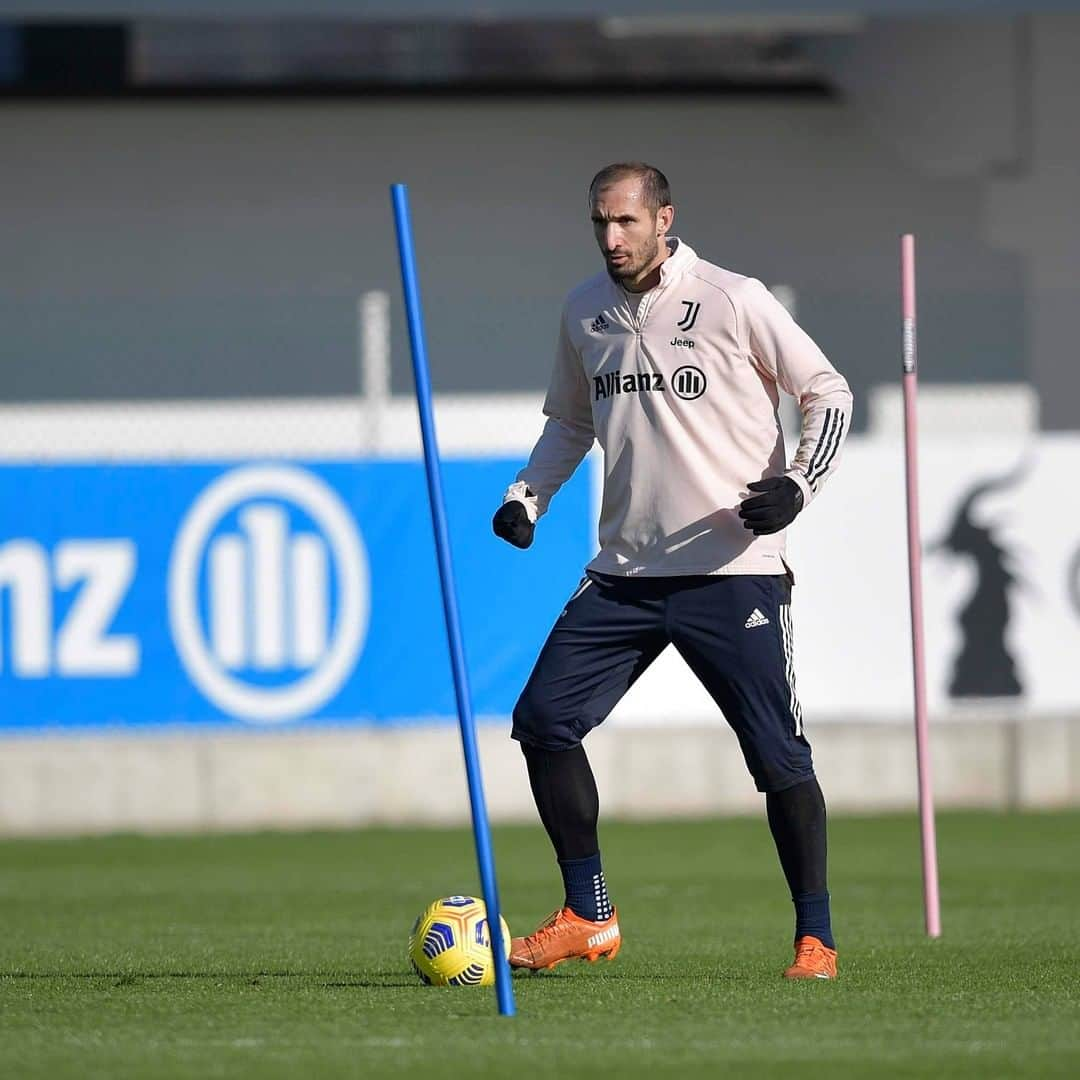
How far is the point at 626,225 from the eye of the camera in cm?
669

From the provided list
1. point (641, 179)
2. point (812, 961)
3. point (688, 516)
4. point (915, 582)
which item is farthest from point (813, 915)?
point (641, 179)

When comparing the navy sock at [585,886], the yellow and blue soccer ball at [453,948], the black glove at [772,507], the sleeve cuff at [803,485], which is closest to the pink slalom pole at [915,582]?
the navy sock at [585,886]

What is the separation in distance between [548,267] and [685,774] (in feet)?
14.8

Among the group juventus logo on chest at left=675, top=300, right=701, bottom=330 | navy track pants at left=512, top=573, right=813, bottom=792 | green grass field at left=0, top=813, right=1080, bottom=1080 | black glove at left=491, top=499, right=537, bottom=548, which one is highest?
juventus logo on chest at left=675, top=300, right=701, bottom=330

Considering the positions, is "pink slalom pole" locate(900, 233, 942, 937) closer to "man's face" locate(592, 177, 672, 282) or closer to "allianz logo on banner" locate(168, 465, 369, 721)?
"man's face" locate(592, 177, 672, 282)

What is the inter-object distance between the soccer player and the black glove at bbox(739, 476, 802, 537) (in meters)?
0.17

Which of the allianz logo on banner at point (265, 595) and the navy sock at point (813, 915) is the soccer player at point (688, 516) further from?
the allianz logo on banner at point (265, 595)

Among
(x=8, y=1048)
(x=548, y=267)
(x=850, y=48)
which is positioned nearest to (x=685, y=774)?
(x=548, y=267)

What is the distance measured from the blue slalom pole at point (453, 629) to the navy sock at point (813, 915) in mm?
998

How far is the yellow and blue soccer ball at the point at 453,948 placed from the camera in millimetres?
6777

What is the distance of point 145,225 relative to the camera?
17547 millimetres

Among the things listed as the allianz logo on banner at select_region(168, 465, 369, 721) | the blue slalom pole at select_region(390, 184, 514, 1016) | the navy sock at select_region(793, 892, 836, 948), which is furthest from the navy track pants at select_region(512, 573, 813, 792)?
the allianz logo on banner at select_region(168, 465, 369, 721)

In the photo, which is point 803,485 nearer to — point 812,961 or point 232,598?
point 812,961

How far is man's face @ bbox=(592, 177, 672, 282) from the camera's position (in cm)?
665
